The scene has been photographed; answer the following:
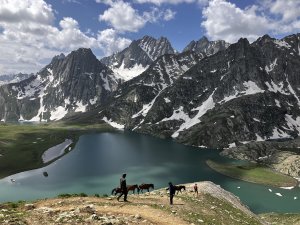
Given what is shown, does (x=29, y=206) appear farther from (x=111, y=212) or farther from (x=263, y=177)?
(x=263, y=177)

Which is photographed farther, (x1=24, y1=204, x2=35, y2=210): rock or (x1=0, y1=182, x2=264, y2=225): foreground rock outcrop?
(x1=24, y1=204, x2=35, y2=210): rock

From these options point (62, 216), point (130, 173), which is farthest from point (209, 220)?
point (130, 173)

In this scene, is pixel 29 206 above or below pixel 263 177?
above

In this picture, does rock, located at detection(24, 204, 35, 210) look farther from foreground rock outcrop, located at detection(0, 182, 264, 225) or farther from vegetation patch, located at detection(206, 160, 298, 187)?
vegetation patch, located at detection(206, 160, 298, 187)

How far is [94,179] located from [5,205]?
139458 millimetres

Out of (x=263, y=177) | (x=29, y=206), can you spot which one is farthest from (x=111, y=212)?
(x=263, y=177)

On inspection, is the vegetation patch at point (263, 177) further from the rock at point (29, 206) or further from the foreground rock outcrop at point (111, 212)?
the rock at point (29, 206)

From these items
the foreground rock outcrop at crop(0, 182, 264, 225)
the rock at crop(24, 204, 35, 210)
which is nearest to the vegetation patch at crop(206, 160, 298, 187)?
the foreground rock outcrop at crop(0, 182, 264, 225)

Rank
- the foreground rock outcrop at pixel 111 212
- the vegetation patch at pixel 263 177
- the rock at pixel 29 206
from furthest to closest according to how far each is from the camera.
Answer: the vegetation patch at pixel 263 177 → the rock at pixel 29 206 → the foreground rock outcrop at pixel 111 212

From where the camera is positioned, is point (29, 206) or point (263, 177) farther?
point (263, 177)

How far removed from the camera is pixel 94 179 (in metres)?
177

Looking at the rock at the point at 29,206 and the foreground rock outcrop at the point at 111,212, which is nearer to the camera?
the foreground rock outcrop at the point at 111,212

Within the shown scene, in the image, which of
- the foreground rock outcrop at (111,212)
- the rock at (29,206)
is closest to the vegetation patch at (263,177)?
the foreground rock outcrop at (111,212)

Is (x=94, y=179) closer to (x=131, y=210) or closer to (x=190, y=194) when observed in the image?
(x=190, y=194)
